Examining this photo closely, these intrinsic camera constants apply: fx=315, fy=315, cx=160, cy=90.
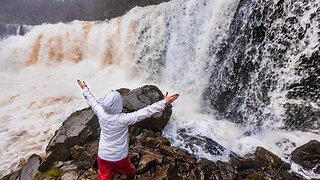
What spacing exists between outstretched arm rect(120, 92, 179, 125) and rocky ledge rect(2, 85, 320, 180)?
1267 millimetres

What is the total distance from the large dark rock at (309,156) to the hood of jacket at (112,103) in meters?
4.32

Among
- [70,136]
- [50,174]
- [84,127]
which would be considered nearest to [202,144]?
[84,127]

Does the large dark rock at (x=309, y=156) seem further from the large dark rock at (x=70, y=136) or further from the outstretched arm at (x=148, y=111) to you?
the large dark rock at (x=70, y=136)

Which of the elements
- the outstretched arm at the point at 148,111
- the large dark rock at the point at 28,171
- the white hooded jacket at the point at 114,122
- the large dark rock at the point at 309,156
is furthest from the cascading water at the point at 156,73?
the outstretched arm at the point at 148,111

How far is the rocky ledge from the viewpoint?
5473 mm

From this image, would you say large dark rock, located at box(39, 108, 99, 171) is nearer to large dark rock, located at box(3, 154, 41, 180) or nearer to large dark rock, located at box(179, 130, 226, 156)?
large dark rock, located at box(3, 154, 41, 180)

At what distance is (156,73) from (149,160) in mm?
6976

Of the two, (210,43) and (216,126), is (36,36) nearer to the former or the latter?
(210,43)

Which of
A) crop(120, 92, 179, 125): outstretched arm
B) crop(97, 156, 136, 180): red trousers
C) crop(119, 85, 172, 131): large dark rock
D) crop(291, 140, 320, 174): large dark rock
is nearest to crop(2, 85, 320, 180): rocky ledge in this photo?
crop(291, 140, 320, 174): large dark rock

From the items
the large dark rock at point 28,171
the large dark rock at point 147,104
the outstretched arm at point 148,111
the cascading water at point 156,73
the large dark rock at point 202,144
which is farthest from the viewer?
the cascading water at point 156,73

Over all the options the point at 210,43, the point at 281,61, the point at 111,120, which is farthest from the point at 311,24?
the point at 111,120

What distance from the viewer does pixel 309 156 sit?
21.0 feet

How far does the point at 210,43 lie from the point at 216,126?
2.67m

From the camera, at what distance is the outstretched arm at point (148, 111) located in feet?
12.6
